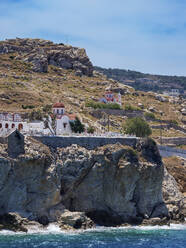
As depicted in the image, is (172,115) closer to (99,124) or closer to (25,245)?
(99,124)

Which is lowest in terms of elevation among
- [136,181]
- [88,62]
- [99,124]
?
[136,181]

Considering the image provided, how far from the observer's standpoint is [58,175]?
63.8 metres

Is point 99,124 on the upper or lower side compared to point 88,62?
lower

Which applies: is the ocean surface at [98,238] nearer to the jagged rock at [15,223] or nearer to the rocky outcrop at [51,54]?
the jagged rock at [15,223]

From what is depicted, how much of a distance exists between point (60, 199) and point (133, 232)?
8.86m

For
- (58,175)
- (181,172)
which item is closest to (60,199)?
(58,175)

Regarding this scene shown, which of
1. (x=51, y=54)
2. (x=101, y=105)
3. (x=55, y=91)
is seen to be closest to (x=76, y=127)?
(x=101, y=105)

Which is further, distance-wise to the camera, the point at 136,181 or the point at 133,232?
the point at 136,181

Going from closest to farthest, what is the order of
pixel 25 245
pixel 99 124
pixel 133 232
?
pixel 25 245 → pixel 133 232 → pixel 99 124

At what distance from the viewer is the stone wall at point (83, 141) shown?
66250mm

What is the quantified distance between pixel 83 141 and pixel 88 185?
550cm

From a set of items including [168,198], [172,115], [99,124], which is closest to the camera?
[168,198]

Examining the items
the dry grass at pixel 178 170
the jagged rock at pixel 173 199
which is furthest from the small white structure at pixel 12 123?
the dry grass at pixel 178 170

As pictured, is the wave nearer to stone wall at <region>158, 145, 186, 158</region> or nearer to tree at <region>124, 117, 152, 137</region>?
stone wall at <region>158, 145, 186, 158</region>
